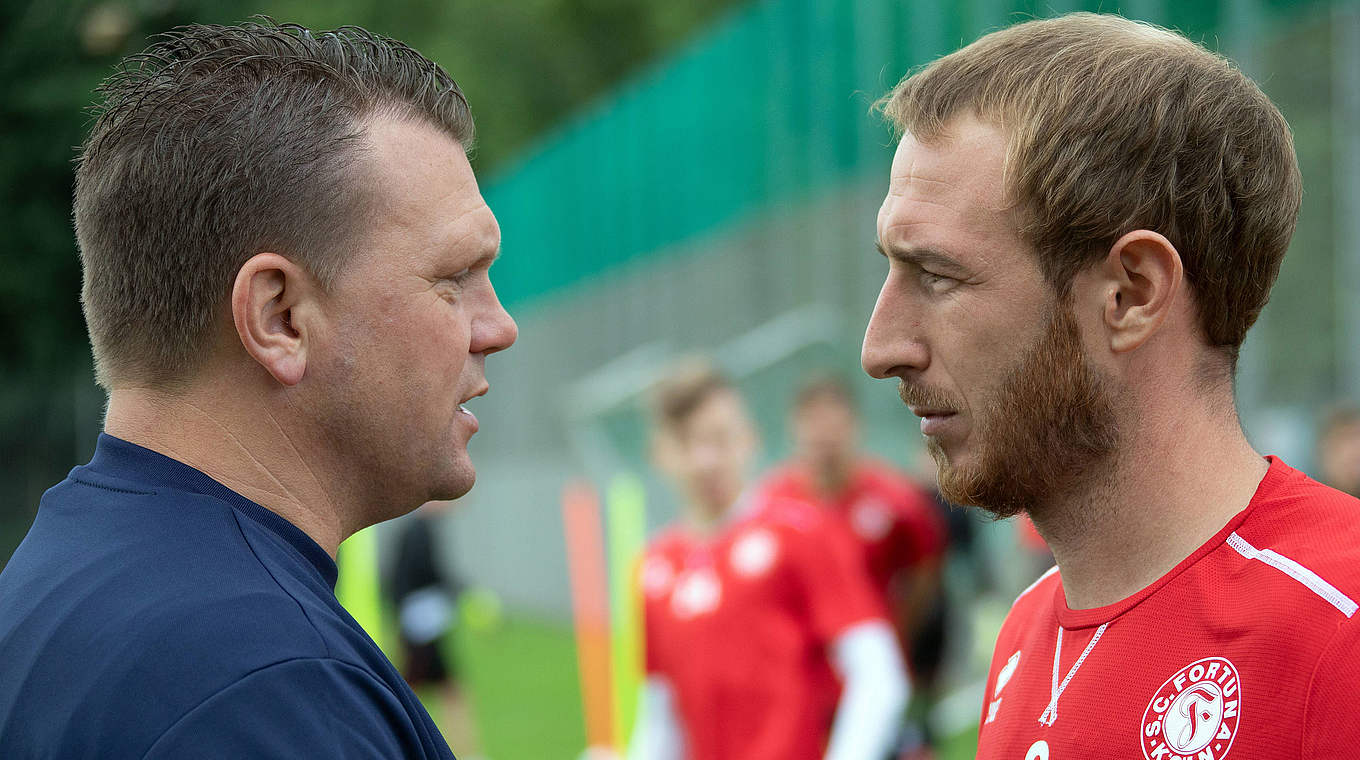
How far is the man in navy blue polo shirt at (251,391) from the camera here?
155 centimetres

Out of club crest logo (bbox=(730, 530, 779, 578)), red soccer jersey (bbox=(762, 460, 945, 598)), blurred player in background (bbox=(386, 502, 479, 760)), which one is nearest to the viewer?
club crest logo (bbox=(730, 530, 779, 578))

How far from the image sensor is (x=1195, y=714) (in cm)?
174

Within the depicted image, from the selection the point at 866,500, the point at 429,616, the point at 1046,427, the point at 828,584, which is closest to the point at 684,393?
the point at 828,584

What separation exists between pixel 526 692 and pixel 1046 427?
1366 cm

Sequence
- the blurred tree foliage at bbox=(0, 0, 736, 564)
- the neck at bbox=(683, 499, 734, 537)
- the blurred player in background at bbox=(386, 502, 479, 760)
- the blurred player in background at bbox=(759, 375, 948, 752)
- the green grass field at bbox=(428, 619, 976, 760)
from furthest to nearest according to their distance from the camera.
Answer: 1. the green grass field at bbox=(428, 619, 976, 760)
2. the blurred player in background at bbox=(386, 502, 479, 760)
3. the blurred player in background at bbox=(759, 375, 948, 752)
4. the blurred tree foliage at bbox=(0, 0, 736, 564)
5. the neck at bbox=(683, 499, 734, 537)

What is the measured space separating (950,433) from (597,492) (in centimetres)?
1574

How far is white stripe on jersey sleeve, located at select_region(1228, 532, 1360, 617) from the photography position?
1.66 metres

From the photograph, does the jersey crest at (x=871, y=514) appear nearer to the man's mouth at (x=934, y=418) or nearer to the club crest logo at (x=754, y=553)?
the club crest logo at (x=754, y=553)

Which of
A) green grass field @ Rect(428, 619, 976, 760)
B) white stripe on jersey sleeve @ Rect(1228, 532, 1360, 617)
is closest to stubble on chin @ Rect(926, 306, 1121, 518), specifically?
white stripe on jersey sleeve @ Rect(1228, 532, 1360, 617)

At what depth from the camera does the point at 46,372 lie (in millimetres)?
7918

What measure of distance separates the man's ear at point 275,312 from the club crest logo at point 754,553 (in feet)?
10.2

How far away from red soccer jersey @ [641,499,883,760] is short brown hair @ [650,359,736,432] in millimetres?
619

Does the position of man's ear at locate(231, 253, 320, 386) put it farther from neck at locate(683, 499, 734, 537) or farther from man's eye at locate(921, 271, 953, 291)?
neck at locate(683, 499, 734, 537)

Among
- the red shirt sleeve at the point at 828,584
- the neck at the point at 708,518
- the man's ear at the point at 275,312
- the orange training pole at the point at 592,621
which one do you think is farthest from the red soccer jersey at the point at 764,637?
the orange training pole at the point at 592,621
